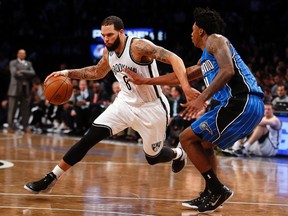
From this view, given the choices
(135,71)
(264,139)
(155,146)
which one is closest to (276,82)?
(264,139)

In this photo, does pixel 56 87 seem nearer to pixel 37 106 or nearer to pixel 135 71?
pixel 135 71

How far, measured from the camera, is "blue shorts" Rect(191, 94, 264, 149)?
6.21m

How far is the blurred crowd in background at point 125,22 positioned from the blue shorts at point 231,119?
417 inches

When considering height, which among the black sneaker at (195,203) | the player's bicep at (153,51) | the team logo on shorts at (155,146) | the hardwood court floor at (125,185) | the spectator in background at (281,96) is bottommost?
the hardwood court floor at (125,185)

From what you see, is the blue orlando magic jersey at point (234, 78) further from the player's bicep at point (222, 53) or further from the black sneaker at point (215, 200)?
the black sneaker at point (215, 200)

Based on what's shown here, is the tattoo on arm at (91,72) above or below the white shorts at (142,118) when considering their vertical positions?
above

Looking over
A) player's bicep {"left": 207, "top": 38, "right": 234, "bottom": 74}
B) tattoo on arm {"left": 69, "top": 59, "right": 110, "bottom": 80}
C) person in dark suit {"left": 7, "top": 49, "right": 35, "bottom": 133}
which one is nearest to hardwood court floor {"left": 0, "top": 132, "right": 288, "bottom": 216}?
tattoo on arm {"left": 69, "top": 59, "right": 110, "bottom": 80}

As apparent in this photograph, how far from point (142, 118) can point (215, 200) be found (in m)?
1.30

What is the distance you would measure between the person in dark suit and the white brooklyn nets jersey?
8.61 meters

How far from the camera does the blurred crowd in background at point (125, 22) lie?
61.2 ft

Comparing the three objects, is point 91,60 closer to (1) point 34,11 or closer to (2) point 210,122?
(1) point 34,11

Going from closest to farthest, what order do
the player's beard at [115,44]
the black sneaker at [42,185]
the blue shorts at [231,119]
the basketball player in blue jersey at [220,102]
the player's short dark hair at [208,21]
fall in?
the basketball player in blue jersey at [220,102]
the blue shorts at [231,119]
the player's short dark hair at [208,21]
the black sneaker at [42,185]
the player's beard at [115,44]

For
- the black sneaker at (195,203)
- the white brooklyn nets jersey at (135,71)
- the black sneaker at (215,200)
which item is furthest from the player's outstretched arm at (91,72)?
the black sneaker at (215,200)

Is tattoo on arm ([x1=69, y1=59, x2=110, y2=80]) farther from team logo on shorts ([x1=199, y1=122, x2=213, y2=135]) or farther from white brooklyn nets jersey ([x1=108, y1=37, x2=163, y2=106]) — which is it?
team logo on shorts ([x1=199, y1=122, x2=213, y2=135])
